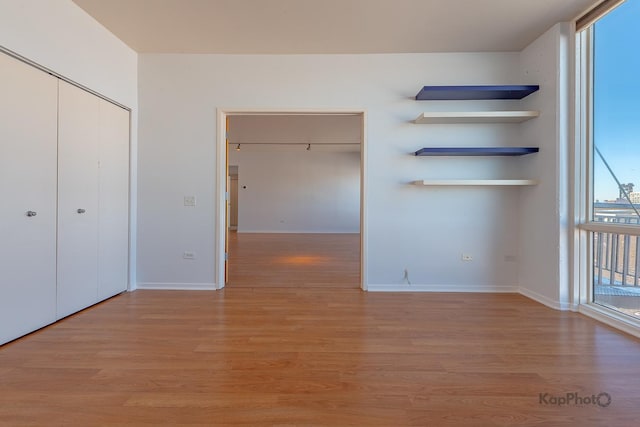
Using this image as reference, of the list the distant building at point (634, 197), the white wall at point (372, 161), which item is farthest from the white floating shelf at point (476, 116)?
the distant building at point (634, 197)

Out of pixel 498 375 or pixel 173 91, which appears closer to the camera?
pixel 498 375

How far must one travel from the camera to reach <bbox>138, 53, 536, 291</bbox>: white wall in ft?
12.0

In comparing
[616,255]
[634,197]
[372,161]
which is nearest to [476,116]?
[372,161]

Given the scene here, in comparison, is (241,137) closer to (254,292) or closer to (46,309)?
(254,292)

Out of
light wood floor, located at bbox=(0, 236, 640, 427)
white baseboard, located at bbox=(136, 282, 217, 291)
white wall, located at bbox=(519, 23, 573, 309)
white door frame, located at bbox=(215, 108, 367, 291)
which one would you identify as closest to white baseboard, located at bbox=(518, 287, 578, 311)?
white wall, located at bbox=(519, 23, 573, 309)

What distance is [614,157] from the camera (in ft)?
9.00

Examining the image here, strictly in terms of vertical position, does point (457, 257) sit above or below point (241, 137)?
below

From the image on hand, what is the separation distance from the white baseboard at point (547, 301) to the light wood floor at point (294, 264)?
6.43 ft

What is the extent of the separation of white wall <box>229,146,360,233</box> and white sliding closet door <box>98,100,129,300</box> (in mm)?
6958

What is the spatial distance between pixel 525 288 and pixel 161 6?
4819 mm

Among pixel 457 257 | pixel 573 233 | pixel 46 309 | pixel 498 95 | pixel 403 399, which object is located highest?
pixel 498 95

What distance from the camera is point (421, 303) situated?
3.28 m

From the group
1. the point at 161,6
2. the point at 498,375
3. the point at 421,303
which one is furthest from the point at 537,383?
the point at 161,6

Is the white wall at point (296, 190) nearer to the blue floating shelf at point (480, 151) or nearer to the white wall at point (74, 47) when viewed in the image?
the white wall at point (74, 47)
